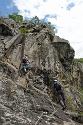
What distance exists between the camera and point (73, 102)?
31016 mm

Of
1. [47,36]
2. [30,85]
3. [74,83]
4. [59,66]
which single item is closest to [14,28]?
[47,36]

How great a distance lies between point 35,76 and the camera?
96.1ft

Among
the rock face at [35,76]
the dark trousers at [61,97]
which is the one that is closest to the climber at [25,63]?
the rock face at [35,76]

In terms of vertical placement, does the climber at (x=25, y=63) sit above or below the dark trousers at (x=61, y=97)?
above

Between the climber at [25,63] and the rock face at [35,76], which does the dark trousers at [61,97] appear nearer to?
the rock face at [35,76]

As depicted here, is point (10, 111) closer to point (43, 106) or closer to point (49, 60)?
point (43, 106)

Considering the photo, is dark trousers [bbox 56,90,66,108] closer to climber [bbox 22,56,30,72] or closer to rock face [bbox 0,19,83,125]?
rock face [bbox 0,19,83,125]

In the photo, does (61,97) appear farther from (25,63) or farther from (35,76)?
(25,63)

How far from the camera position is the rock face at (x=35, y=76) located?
60.7 feet

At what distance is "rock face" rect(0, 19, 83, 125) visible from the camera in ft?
60.7

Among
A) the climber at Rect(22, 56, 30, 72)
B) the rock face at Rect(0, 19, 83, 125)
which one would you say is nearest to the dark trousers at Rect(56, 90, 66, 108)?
the rock face at Rect(0, 19, 83, 125)

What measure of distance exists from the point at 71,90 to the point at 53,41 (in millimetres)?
6858

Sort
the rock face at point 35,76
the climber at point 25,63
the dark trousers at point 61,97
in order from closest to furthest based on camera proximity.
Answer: the rock face at point 35,76 → the dark trousers at point 61,97 → the climber at point 25,63

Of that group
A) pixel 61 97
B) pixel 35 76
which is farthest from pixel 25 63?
pixel 61 97
